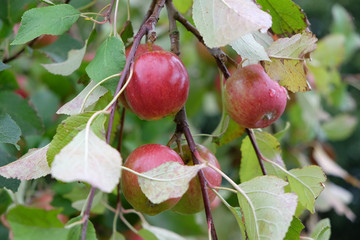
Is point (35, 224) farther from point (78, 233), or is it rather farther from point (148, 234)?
point (148, 234)

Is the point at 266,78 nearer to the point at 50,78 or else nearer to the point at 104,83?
the point at 104,83

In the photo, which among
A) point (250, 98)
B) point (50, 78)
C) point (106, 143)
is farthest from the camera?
Result: point (50, 78)

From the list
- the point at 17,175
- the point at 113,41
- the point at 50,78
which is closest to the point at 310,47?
the point at 113,41

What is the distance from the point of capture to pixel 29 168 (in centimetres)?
42

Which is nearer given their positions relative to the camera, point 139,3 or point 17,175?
point 17,175

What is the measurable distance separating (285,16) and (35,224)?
357 mm

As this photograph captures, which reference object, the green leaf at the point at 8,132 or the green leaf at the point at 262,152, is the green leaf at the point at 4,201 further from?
the green leaf at the point at 262,152

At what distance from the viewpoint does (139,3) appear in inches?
51.2

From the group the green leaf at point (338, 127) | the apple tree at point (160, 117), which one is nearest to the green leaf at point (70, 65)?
the apple tree at point (160, 117)

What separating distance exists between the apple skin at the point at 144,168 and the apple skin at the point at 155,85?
36mm

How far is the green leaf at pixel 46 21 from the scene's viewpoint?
0.46 m

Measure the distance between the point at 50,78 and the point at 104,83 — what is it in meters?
0.65

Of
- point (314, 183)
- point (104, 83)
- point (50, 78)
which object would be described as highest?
point (104, 83)

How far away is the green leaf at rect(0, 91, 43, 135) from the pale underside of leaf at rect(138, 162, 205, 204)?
0.34 m
